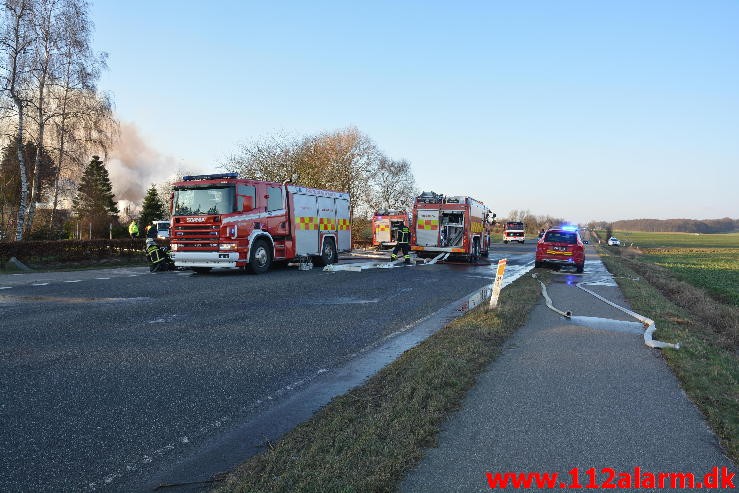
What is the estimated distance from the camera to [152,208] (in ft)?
201

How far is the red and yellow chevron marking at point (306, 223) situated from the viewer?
18188 millimetres

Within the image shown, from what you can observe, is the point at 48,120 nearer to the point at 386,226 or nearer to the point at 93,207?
the point at 386,226

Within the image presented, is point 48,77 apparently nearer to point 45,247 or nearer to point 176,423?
point 45,247

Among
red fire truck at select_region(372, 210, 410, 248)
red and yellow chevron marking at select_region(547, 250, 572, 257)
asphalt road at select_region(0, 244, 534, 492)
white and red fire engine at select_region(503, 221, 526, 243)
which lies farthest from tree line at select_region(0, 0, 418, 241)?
white and red fire engine at select_region(503, 221, 526, 243)

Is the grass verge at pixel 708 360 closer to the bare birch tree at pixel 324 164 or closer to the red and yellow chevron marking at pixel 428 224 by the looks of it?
the red and yellow chevron marking at pixel 428 224

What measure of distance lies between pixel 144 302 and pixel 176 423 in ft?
21.1

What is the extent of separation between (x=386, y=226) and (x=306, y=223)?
56.5ft

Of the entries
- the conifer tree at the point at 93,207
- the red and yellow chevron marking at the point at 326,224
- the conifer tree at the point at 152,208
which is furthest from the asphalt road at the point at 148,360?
the conifer tree at the point at 152,208

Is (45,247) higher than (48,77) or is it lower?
lower

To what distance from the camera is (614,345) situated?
6.94m

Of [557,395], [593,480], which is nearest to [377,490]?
[593,480]

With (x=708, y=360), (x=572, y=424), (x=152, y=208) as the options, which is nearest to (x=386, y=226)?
(x=708, y=360)

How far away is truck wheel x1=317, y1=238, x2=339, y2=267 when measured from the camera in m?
19.9

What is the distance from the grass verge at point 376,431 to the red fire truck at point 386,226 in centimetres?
2859
